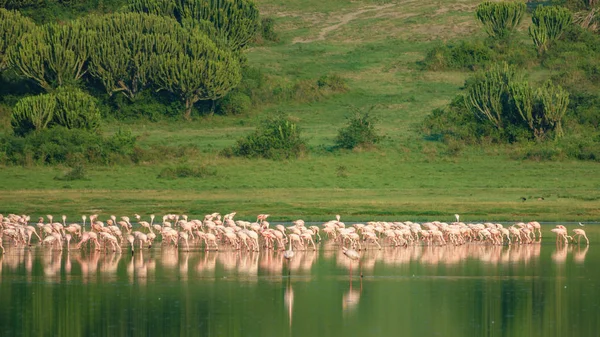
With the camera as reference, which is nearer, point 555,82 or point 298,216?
point 298,216

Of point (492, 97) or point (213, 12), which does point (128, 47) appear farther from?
point (492, 97)

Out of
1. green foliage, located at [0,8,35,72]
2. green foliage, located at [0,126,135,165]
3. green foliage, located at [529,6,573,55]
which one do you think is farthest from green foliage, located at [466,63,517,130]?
green foliage, located at [0,8,35,72]

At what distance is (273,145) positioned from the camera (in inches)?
2032

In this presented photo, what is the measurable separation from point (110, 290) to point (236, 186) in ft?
77.1

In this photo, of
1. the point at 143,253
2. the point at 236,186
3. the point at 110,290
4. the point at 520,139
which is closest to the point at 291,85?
the point at 520,139

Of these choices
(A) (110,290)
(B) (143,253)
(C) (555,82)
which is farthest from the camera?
(C) (555,82)

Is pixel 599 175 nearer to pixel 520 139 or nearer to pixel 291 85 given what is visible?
pixel 520 139

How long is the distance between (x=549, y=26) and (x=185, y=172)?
1407 inches

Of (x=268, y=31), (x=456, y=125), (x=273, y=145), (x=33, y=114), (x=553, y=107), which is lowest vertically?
(x=273, y=145)

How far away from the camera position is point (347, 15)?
3688 inches

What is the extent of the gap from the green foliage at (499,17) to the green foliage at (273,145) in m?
28.6

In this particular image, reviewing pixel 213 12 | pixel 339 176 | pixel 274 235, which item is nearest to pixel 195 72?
pixel 213 12

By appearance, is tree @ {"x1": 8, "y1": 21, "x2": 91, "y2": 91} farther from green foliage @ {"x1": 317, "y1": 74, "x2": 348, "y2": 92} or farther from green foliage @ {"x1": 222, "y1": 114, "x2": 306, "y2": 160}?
green foliage @ {"x1": 317, "y1": 74, "x2": 348, "y2": 92}

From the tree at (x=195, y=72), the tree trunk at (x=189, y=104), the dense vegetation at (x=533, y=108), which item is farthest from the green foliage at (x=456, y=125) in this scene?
the tree trunk at (x=189, y=104)
